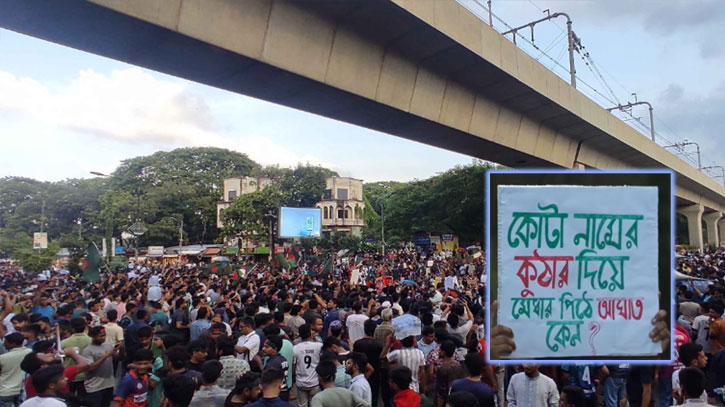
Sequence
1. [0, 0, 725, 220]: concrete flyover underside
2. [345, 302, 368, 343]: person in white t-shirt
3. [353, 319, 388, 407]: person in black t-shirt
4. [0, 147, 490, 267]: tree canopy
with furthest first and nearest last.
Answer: [0, 147, 490, 267]: tree canopy < [345, 302, 368, 343]: person in white t-shirt < [0, 0, 725, 220]: concrete flyover underside < [353, 319, 388, 407]: person in black t-shirt

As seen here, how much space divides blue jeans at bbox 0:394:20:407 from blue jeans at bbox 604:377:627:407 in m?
6.91

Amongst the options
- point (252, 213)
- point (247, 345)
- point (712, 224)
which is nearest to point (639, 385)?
point (247, 345)

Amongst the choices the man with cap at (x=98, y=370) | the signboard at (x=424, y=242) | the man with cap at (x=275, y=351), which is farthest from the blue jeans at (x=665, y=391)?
the signboard at (x=424, y=242)

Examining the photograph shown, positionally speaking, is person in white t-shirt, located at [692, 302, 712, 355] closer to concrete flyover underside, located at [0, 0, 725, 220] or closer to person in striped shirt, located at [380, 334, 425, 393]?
person in striped shirt, located at [380, 334, 425, 393]

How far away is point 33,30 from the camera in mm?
6523

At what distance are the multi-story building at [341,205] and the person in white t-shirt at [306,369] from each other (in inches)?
2113

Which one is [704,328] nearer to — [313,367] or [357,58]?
[313,367]

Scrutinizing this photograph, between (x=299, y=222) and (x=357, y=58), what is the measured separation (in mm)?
29251

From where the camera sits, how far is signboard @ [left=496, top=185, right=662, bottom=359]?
2557 millimetres

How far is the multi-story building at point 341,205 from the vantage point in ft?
199

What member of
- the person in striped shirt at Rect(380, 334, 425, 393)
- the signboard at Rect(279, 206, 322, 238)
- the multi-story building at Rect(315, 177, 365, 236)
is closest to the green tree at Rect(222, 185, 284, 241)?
the signboard at Rect(279, 206, 322, 238)

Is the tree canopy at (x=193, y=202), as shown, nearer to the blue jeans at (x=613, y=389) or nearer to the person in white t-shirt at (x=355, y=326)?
the person in white t-shirt at (x=355, y=326)

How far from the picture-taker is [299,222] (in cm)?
3797

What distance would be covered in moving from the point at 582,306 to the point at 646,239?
18.9 inches
